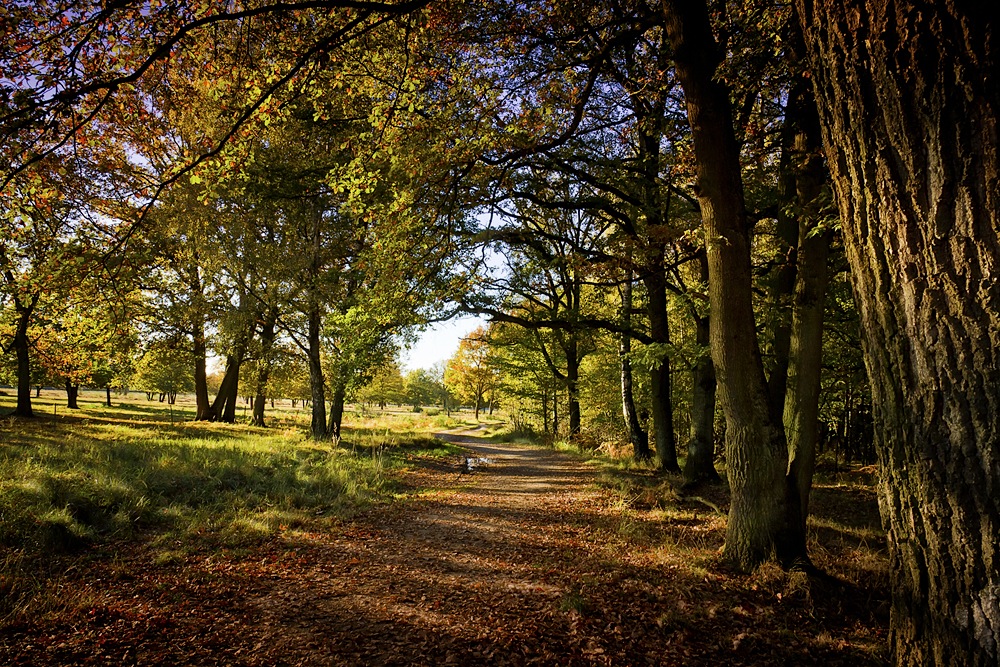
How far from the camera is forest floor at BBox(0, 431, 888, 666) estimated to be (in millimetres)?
3391

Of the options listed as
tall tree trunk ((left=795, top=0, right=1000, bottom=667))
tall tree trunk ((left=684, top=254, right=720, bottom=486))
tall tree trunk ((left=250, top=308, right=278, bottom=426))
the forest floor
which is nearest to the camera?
tall tree trunk ((left=795, top=0, right=1000, bottom=667))

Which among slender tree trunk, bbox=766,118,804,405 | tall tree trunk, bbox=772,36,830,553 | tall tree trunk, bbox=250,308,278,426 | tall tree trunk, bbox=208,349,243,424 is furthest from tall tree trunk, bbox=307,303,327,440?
tall tree trunk, bbox=772,36,830,553

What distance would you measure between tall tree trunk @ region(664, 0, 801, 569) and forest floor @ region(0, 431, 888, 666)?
1.82ft

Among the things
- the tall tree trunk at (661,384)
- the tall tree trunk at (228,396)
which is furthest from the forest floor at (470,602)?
the tall tree trunk at (228,396)

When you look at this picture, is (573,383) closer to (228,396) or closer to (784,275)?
(784,275)

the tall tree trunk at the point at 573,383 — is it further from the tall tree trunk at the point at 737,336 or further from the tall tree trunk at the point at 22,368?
the tall tree trunk at the point at 22,368

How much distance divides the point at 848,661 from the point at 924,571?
172 centimetres

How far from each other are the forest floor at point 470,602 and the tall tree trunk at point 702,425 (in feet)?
8.02

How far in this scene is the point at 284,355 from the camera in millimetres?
19547

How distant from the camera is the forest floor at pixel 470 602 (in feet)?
11.1

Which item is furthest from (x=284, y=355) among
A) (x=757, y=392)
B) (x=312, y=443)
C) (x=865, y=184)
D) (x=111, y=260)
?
(x=865, y=184)

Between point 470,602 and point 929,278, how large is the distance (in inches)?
166

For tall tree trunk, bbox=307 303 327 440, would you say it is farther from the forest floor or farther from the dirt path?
the forest floor

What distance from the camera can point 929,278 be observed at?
2104 millimetres
